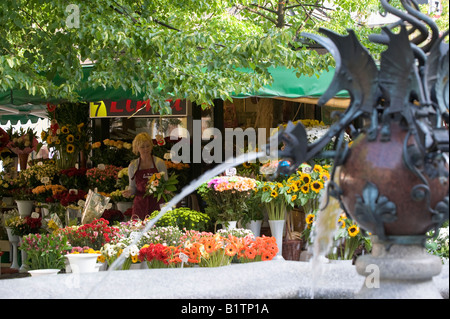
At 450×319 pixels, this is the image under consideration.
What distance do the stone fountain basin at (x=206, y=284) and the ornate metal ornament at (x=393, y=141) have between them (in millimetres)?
762

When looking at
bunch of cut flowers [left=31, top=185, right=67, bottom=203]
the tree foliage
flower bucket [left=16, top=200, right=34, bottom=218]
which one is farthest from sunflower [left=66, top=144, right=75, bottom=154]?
the tree foliage

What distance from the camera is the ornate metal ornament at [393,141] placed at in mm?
3314

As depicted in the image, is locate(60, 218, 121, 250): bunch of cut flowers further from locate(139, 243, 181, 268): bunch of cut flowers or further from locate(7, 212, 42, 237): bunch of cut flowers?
locate(7, 212, 42, 237): bunch of cut flowers

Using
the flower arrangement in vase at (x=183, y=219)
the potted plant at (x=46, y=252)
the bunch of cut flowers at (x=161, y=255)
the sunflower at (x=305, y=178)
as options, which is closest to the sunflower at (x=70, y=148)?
the flower arrangement in vase at (x=183, y=219)

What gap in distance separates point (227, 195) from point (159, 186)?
4.85 ft

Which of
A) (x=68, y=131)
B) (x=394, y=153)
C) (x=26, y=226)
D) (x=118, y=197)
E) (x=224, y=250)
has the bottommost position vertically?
(x=26, y=226)

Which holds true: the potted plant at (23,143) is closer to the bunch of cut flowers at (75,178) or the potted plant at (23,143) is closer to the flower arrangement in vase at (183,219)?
the bunch of cut flowers at (75,178)

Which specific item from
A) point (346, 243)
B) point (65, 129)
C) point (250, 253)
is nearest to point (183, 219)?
point (250, 253)

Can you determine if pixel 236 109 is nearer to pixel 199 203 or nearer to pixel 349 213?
pixel 199 203

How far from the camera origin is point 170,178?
9.49 m

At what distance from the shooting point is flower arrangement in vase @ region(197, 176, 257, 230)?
8016 mm

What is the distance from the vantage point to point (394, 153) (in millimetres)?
3344

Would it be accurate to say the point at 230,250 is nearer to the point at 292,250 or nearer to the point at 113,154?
the point at 292,250

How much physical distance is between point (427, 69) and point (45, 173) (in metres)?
8.54
